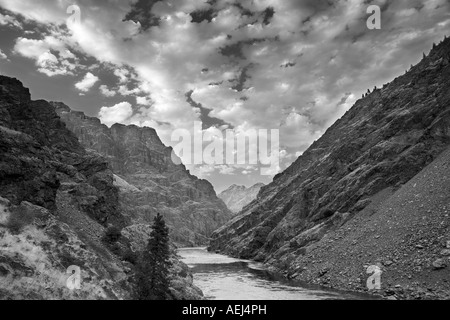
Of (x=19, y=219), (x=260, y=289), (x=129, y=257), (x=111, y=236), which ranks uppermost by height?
(x=19, y=219)

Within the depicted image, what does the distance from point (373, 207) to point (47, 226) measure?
75183 mm

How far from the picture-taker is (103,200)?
Result: 65.8 metres

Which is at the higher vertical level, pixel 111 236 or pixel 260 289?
pixel 111 236

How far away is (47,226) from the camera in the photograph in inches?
1570

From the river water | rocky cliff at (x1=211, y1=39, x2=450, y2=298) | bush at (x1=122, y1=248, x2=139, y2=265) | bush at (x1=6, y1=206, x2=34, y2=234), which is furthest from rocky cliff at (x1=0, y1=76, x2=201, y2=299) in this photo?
rocky cliff at (x1=211, y1=39, x2=450, y2=298)

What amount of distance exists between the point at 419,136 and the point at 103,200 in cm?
8863

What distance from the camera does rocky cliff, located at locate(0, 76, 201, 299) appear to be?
109 feet

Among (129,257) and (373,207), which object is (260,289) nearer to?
(129,257)

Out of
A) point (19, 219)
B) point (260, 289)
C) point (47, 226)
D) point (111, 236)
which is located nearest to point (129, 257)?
point (111, 236)

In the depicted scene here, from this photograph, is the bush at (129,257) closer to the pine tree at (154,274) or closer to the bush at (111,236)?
the bush at (111,236)

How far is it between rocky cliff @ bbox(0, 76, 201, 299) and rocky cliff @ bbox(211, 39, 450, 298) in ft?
107

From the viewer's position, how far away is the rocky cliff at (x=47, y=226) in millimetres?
33250

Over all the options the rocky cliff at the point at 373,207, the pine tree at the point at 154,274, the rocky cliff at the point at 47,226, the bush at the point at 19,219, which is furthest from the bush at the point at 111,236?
the rocky cliff at the point at 373,207
